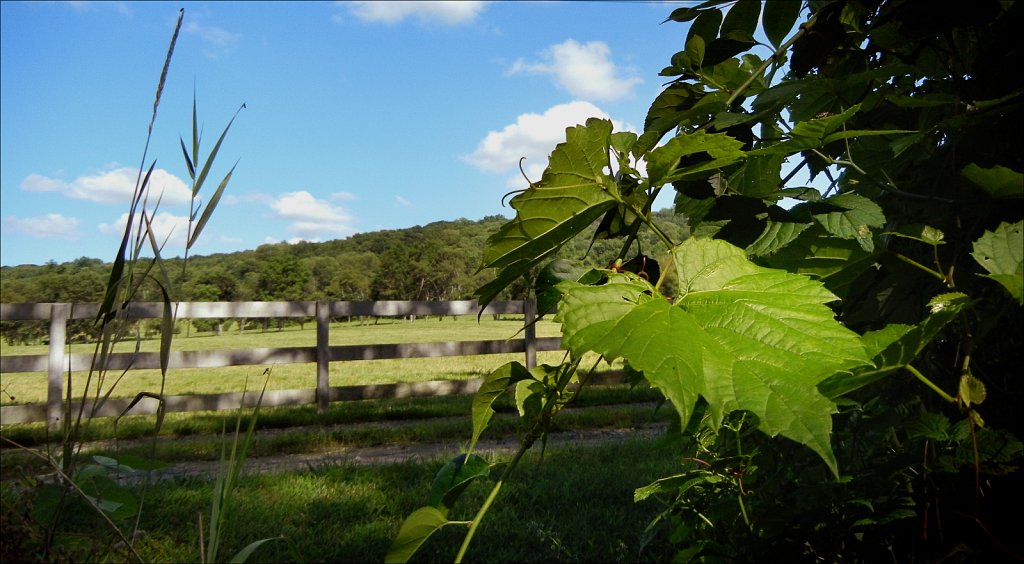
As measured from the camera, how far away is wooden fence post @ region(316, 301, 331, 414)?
7609mm

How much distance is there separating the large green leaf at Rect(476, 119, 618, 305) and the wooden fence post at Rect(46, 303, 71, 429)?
781 centimetres

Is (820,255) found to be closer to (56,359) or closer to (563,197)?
(563,197)

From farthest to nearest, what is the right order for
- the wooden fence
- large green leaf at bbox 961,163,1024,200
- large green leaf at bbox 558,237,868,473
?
the wooden fence → large green leaf at bbox 961,163,1024,200 → large green leaf at bbox 558,237,868,473

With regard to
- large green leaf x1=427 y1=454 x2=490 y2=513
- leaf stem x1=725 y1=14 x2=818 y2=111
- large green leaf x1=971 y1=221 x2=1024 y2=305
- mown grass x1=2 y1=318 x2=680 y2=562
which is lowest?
mown grass x1=2 y1=318 x2=680 y2=562

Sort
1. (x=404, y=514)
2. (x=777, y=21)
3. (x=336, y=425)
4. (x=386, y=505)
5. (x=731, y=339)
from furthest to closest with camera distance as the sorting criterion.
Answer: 1. (x=336, y=425)
2. (x=386, y=505)
3. (x=404, y=514)
4. (x=777, y=21)
5. (x=731, y=339)

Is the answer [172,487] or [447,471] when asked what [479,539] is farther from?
[447,471]

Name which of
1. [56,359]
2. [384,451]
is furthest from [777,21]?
[56,359]

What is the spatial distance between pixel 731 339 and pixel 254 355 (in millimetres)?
8113

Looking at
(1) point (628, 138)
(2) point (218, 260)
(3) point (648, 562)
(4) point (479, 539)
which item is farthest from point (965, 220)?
(2) point (218, 260)

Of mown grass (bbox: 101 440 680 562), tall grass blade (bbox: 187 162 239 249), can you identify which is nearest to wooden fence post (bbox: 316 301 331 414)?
mown grass (bbox: 101 440 680 562)

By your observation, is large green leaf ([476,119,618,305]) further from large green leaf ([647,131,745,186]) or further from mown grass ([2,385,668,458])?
mown grass ([2,385,668,458])

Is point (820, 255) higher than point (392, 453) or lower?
higher

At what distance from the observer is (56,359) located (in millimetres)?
A: 7125

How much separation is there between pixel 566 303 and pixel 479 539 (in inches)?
108
